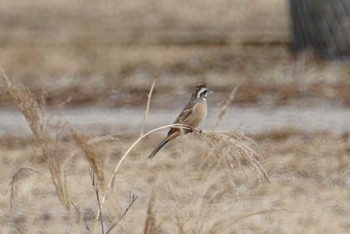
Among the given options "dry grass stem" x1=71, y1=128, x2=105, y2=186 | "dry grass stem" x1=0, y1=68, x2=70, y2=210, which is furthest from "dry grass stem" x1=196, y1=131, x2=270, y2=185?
"dry grass stem" x1=0, y1=68, x2=70, y2=210

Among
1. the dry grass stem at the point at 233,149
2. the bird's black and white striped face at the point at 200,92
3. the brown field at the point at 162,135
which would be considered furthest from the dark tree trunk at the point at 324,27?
the dry grass stem at the point at 233,149

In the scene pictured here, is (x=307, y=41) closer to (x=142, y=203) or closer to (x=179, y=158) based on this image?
(x=179, y=158)

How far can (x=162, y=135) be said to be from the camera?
→ 11883 mm

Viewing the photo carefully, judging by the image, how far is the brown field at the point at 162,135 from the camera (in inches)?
224

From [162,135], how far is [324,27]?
5.39 metres

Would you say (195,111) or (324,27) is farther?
(324,27)

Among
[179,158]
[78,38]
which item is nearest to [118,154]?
[179,158]

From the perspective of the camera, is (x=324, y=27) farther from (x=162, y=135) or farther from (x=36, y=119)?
(x=36, y=119)

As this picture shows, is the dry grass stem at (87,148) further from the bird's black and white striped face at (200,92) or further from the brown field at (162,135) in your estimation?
the bird's black and white striped face at (200,92)

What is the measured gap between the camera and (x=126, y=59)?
17203 millimetres

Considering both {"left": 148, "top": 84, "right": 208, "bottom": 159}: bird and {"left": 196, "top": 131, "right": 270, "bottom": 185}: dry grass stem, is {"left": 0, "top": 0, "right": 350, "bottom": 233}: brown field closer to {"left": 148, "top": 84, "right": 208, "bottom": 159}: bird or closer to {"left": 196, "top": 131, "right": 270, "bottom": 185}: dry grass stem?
{"left": 196, "top": 131, "right": 270, "bottom": 185}: dry grass stem

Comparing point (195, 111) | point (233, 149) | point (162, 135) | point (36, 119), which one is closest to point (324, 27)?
point (162, 135)

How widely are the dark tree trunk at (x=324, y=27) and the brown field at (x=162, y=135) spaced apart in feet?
1.25

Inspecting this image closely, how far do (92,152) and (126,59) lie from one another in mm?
12104
